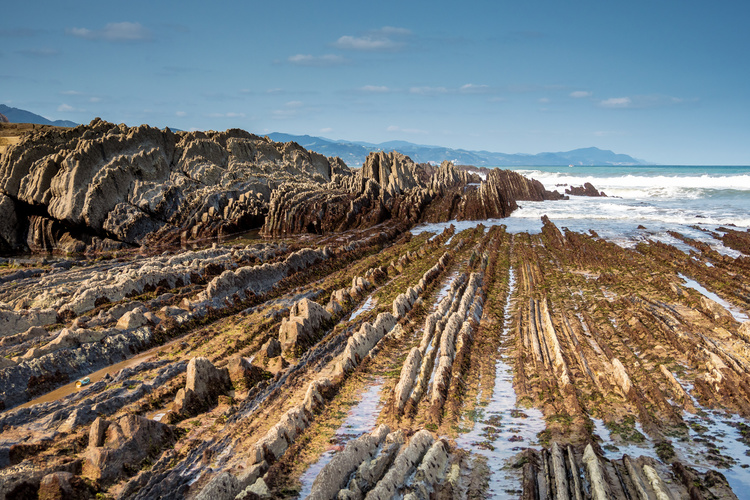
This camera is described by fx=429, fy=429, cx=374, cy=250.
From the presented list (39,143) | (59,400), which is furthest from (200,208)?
(59,400)

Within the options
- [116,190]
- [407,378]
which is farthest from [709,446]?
[116,190]

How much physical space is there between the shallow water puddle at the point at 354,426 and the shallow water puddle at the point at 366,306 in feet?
18.3

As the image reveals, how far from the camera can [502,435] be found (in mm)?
9805

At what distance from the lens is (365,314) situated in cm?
1777

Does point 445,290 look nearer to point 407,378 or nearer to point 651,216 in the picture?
point 407,378

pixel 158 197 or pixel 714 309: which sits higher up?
pixel 158 197

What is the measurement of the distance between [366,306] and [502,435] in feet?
32.8

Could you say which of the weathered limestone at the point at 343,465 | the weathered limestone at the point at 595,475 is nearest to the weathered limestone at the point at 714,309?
the weathered limestone at the point at 595,475

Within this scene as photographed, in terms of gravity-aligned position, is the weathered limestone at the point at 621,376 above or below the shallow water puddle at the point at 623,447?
above

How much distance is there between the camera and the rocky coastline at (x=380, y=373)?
27.1ft

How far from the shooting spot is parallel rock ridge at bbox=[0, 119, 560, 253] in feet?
124

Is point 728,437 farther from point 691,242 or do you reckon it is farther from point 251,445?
point 691,242

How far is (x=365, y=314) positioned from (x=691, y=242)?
26.7 metres

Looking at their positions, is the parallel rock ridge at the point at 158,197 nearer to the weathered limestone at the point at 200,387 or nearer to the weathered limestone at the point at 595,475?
the weathered limestone at the point at 200,387
